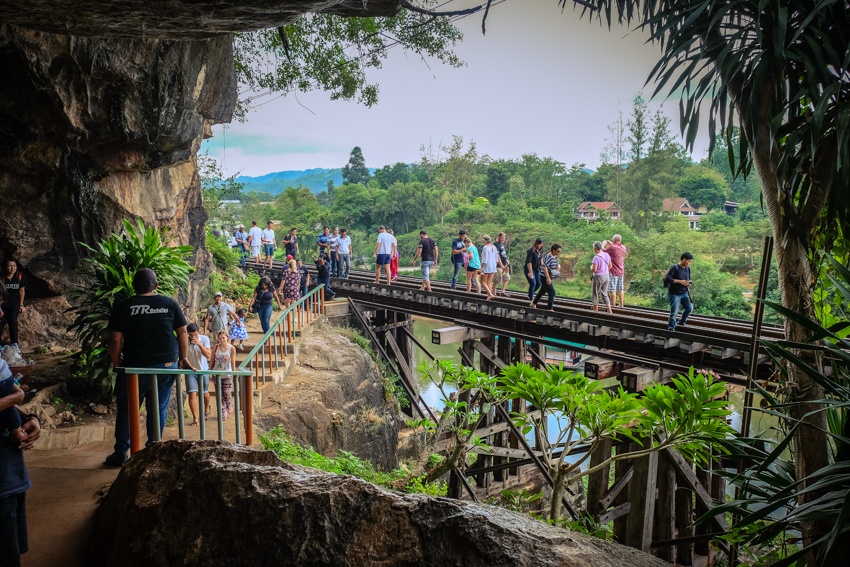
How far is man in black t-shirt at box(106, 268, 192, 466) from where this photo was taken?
420 centimetres

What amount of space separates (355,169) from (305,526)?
153ft

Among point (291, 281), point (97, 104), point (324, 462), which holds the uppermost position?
point (97, 104)

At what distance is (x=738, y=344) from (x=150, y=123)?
773cm

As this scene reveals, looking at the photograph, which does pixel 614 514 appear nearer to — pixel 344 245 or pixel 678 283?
pixel 678 283

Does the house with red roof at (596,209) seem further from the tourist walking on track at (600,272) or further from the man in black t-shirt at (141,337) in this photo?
the man in black t-shirt at (141,337)

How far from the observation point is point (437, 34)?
1317 centimetres

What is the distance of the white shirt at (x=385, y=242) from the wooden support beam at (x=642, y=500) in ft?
24.5

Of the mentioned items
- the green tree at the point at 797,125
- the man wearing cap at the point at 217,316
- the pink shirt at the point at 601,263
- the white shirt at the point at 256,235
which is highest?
the green tree at the point at 797,125

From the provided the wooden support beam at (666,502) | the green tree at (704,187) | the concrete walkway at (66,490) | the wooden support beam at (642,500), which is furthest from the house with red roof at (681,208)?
the concrete walkway at (66,490)

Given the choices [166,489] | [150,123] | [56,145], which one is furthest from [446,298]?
[166,489]

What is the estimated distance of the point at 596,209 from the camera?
31625 millimetres

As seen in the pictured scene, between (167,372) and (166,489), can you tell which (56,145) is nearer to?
(167,372)

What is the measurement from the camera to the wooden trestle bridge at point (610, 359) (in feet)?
21.1

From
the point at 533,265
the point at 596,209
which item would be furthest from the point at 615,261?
the point at 596,209
